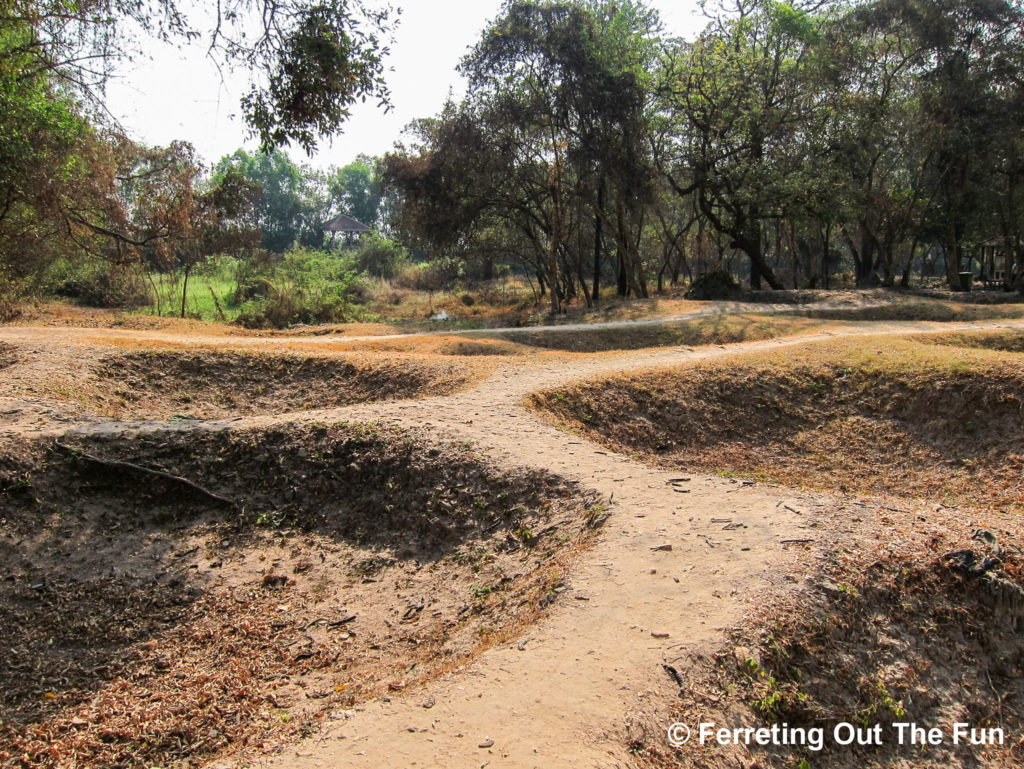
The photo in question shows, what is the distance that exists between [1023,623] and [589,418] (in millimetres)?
5271

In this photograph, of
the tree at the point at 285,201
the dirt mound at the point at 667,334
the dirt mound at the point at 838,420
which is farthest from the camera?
the tree at the point at 285,201

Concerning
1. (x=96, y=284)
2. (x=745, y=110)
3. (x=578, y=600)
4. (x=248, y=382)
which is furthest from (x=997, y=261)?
(x=578, y=600)

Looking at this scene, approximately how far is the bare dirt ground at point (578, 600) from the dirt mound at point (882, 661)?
0.15 metres

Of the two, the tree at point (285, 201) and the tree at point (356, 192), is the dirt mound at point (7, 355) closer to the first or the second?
the tree at point (285, 201)

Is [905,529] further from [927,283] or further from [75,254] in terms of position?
[927,283]

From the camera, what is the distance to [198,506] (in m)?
7.54

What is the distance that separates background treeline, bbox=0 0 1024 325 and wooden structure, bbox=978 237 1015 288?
1.49 feet

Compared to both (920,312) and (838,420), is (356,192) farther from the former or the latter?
(838,420)

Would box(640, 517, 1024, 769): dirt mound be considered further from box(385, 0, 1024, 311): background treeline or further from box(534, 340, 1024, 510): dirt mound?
box(385, 0, 1024, 311): background treeline

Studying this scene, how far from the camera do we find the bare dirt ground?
10.8 ft

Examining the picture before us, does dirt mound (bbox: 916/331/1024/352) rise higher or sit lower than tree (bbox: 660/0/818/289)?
lower

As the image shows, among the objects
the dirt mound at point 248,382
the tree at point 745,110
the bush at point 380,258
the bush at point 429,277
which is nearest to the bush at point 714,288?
the tree at point 745,110

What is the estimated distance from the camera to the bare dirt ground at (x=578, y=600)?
10.8 feet

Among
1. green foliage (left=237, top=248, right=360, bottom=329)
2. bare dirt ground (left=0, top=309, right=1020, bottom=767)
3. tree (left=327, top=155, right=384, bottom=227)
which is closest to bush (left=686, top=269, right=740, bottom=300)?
green foliage (left=237, top=248, right=360, bottom=329)
